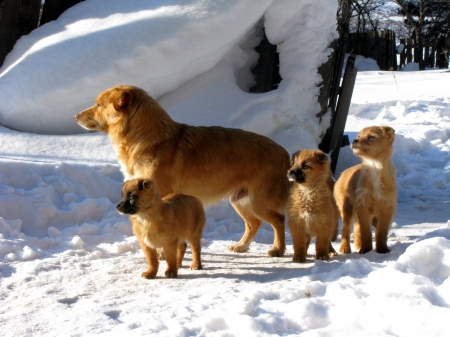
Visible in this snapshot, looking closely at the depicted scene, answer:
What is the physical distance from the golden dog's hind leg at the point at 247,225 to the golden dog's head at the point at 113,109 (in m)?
1.50

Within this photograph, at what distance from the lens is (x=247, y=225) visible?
6.23 meters

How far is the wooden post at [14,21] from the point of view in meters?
9.30

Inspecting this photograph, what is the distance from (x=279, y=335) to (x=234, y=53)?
6.51m

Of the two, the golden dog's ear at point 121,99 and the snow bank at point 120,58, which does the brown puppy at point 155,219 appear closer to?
the golden dog's ear at point 121,99

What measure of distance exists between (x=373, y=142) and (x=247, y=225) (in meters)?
1.71

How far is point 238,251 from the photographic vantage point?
19.7 ft

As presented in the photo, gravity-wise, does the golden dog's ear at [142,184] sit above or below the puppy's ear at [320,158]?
below

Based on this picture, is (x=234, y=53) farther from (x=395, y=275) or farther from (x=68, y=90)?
(x=395, y=275)

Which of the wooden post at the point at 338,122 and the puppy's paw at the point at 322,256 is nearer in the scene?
the puppy's paw at the point at 322,256

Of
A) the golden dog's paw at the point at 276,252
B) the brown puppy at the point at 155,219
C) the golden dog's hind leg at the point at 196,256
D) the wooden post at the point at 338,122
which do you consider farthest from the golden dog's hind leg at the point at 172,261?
the wooden post at the point at 338,122

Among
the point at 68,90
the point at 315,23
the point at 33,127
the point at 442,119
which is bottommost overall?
the point at 442,119

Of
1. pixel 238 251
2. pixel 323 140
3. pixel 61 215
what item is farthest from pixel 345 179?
pixel 323 140

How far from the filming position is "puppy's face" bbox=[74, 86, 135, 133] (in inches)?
222

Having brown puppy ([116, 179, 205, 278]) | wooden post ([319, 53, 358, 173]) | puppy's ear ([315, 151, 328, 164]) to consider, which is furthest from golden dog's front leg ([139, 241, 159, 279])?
wooden post ([319, 53, 358, 173])
